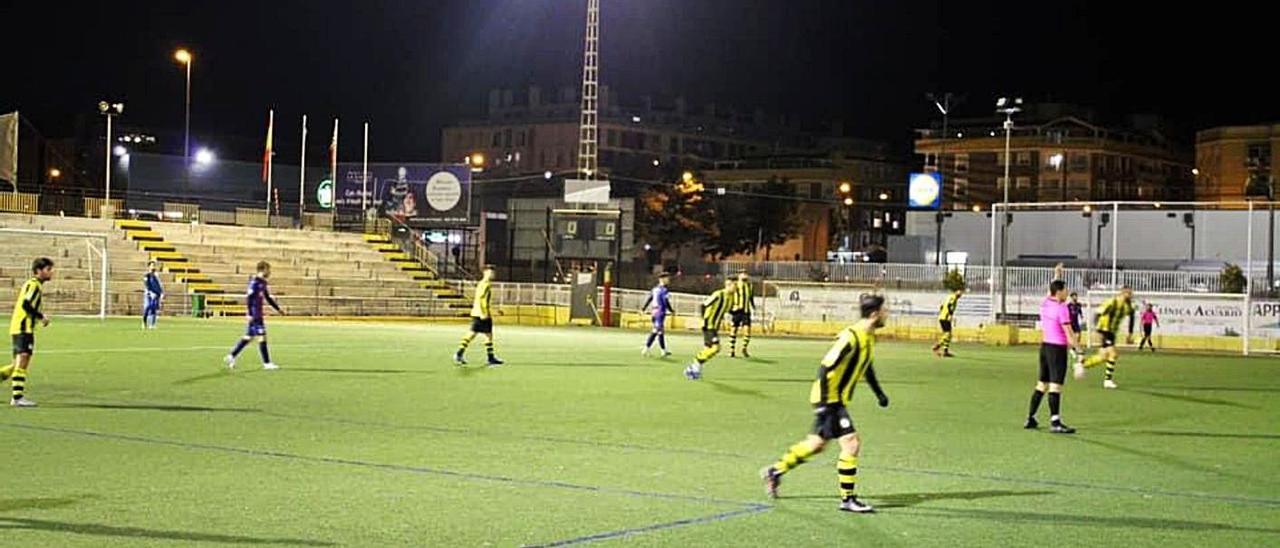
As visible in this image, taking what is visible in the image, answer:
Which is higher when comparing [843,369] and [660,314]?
[843,369]

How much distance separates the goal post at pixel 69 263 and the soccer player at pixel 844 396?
40375mm

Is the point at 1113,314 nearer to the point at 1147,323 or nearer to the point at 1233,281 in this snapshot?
the point at 1147,323

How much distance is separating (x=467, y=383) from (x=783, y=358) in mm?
11351

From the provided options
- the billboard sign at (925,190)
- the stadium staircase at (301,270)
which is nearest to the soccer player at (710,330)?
the stadium staircase at (301,270)

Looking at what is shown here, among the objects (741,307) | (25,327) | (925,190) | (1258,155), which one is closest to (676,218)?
(925,190)

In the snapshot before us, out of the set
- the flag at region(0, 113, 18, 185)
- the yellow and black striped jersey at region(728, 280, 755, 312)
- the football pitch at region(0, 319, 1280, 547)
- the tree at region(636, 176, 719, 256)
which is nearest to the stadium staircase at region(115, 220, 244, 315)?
the flag at region(0, 113, 18, 185)

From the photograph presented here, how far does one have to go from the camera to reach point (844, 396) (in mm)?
10984

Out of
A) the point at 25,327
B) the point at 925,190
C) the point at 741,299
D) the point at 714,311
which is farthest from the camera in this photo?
the point at 925,190

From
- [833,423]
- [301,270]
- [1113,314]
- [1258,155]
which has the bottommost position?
[833,423]

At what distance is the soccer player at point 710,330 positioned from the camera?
24.9 meters

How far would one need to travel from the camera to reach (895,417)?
18.4 metres

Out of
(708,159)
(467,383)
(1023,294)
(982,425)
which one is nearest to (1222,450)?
(982,425)

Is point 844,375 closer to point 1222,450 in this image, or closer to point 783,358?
point 1222,450

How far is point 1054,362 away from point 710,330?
10.7 metres
